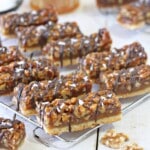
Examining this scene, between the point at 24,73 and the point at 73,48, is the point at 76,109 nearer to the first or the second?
the point at 24,73

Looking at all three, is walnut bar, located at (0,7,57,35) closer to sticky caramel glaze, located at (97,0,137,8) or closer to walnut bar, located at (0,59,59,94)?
sticky caramel glaze, located at (97,0,137,8)

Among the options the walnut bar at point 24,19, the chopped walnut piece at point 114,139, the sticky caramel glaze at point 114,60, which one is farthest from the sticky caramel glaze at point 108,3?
the chopped walnut piece at point 114,139

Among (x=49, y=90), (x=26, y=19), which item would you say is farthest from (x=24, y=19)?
(x=49, y=90)

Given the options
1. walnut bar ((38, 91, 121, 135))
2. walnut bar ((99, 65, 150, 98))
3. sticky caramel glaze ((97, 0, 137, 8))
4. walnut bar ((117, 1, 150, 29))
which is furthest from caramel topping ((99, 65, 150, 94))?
sticky caramel glaze ((97, 0, 137, 8))

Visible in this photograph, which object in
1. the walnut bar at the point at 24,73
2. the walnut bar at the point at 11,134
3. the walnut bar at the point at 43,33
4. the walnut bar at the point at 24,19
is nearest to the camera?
the walnut bar at the point at 11,134

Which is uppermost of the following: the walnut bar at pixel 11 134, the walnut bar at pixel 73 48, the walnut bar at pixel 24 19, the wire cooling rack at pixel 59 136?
the walnut bar at pixel 24 19

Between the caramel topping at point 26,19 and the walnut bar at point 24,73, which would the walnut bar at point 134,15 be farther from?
the walnut bar at point 24,73

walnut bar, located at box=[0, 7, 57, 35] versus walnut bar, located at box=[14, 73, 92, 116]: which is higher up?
walnut bar, located at box=[0, 7, 57, 35]
